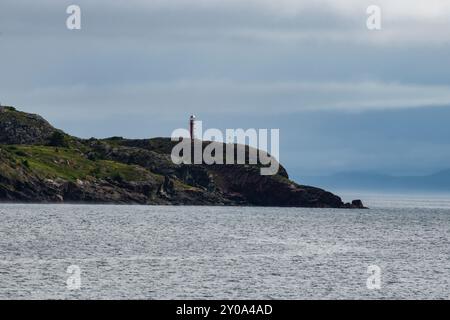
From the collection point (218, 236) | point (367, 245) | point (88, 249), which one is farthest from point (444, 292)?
point (218, 236)

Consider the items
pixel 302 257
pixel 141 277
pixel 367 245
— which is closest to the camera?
pixel 141 277

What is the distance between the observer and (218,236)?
183625 mm

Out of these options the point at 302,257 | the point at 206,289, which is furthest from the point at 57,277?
the point at 302,257

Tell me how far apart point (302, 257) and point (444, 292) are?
130 feet
